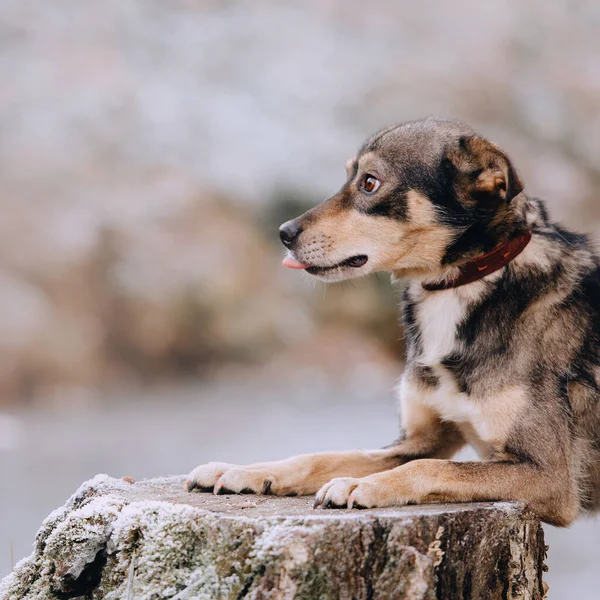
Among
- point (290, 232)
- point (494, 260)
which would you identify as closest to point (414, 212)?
point (494, 260)

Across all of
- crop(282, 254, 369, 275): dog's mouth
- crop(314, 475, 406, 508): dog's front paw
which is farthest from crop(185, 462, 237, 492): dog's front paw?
crop(282, 254, 369, 275): dog's mouth

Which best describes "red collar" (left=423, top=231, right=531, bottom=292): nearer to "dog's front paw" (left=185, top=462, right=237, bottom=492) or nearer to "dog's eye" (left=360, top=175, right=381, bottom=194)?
"dog's eye" (left=360, top=175, right=381, bottom=194)

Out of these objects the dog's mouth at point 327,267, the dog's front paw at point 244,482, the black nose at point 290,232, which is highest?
the black nose at point 290,232

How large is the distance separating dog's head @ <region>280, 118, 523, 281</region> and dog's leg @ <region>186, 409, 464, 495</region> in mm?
546

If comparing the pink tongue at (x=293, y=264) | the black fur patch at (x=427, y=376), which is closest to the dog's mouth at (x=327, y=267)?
the pink tongue at (x=293, y=264)

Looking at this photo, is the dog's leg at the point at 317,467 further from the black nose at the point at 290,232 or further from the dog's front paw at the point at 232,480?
the black nose at the point at 290,232

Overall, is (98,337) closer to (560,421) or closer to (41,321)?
(41,321)

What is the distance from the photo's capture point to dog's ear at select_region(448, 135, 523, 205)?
2.41m

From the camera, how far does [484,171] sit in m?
2.46

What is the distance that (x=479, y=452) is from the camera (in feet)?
8.63

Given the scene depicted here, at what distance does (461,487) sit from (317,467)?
494mm

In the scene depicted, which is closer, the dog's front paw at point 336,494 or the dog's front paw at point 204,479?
the dog's front paw at point 336,494

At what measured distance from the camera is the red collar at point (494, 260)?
2.45 metres

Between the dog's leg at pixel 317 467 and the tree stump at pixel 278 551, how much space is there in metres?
0.09
